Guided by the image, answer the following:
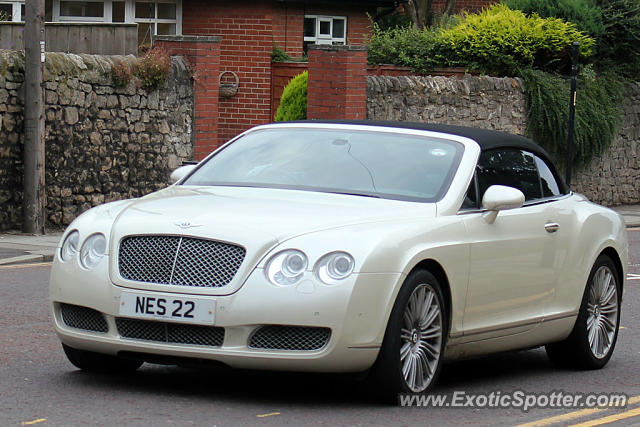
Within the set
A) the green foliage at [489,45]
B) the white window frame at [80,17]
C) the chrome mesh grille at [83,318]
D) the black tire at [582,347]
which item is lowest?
the black tire at [582,347]

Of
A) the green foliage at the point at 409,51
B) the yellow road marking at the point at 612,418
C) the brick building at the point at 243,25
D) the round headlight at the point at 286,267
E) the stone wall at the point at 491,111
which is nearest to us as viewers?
the round headlight at the point at 286,267

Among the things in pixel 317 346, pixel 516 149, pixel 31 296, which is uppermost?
pixel 516 149

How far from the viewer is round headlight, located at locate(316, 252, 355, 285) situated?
260 inches

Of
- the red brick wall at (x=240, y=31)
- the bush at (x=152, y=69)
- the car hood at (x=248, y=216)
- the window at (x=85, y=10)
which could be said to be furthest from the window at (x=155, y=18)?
the car hood at (x=248, y=216)

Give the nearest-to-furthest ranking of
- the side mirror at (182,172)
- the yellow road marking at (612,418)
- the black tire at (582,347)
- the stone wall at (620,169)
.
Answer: the yellow road marking at (612,418) → the side mirror at (182,172) → the black tire at (582,347) → the stone wall at (620,169)

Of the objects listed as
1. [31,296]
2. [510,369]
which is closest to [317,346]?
[510,369]

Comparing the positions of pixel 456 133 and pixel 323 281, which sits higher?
pixel 456 133

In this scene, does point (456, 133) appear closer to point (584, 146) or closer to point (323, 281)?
point (323, 281)

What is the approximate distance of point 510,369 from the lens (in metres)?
8.73

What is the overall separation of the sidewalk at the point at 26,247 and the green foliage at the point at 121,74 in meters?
2.37

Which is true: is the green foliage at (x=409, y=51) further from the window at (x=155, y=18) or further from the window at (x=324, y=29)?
the window at (x=155, y=18)

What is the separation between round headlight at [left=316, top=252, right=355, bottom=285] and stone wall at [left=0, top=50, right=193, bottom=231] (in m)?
11.5

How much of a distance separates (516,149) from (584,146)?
1740 cm

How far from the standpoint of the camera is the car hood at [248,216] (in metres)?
6.72
